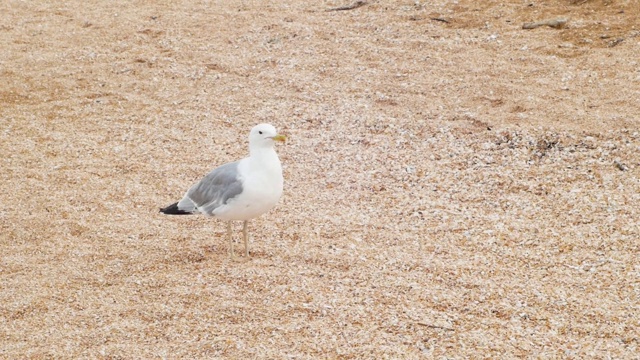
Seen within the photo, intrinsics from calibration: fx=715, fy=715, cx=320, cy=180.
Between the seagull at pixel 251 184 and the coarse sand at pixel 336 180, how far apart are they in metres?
0.36

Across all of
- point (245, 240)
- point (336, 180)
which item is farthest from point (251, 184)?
point (336, 180)

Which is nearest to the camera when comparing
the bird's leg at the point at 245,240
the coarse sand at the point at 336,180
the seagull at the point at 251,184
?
the coarse sand at the point at 336,180

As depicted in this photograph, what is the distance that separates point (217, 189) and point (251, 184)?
0.25 meters

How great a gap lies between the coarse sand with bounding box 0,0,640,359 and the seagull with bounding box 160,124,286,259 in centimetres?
36

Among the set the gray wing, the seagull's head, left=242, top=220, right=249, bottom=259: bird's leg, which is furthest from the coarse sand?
the seagull's head

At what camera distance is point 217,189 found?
3.88 m

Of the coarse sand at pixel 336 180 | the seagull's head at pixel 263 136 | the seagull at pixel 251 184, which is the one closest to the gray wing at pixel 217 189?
the seagull at pixel 251 184

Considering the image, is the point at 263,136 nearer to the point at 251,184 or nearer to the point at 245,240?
the point at 251,184

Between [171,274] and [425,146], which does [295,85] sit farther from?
[171,274]

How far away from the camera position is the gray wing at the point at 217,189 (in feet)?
12.4

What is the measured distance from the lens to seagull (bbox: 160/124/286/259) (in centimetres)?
374

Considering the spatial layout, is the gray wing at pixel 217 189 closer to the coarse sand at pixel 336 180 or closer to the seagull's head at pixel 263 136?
the seagull's head at pixel 263 136

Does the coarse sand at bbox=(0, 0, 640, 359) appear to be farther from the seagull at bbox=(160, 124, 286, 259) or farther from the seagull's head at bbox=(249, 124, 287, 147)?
the seagull's head at bbox=(249, 124, 287, 147)

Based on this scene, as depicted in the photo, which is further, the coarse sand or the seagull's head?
the seagull's head
